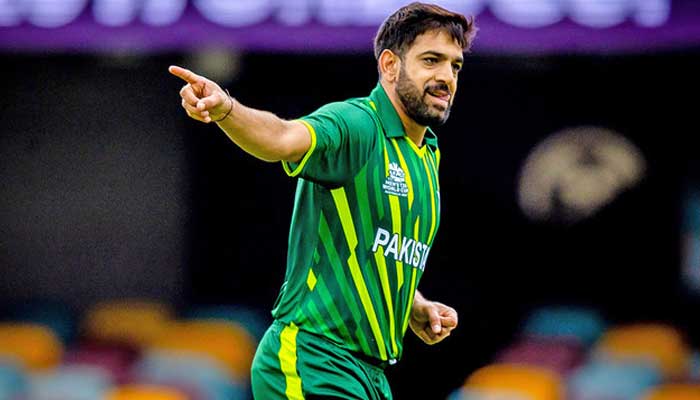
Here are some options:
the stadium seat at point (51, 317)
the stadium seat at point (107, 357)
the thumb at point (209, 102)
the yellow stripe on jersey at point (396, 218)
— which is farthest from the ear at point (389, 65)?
the stadium seat at point (51, 317)

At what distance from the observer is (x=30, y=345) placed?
28.5 ft

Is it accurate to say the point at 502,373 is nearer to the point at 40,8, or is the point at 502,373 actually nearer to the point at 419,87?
the point at 40,8

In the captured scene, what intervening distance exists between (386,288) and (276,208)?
5118mm

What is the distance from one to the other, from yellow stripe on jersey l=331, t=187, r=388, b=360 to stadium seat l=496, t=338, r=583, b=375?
4223mm

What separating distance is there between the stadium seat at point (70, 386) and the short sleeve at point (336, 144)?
4.33 m

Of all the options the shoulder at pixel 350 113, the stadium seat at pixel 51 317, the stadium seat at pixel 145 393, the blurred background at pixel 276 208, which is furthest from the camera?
the stadium seat at pixel 51 317

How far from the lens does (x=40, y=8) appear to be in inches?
277

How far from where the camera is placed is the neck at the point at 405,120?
389 cm

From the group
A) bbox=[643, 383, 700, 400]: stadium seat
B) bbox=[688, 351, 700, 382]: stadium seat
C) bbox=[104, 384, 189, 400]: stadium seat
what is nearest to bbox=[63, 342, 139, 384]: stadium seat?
bbox=[104, 384, 189, 400]: stadium seat

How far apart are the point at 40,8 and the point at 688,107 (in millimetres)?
3963

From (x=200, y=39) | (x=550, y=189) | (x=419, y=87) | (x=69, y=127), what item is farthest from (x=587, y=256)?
(x=419, y=87)

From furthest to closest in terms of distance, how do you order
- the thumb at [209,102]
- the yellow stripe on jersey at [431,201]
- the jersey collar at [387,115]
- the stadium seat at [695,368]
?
the stadium seat at [695,368] < the yellow stripe on jersey at [431,201] < the jersey collar at [387,115] < the thumb at [209,102]

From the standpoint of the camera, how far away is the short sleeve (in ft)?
11.3

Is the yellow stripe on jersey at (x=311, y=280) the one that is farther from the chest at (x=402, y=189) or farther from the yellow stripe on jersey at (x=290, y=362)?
the chest at (x=402, y=189)
